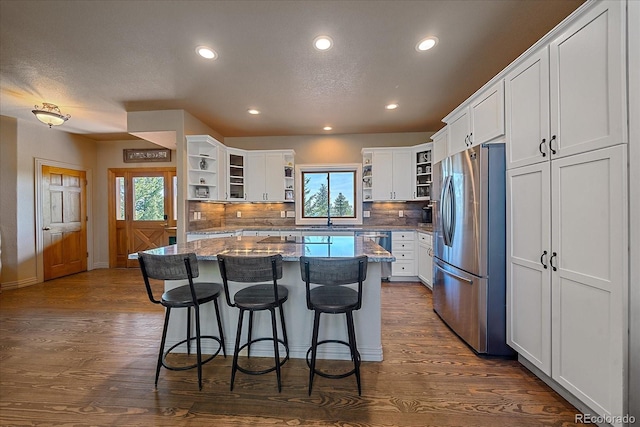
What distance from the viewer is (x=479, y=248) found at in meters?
2.22

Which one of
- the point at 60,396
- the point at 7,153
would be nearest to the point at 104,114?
the point at 7,153

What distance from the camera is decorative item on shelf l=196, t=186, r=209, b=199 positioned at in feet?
14.1

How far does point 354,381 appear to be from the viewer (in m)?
1.89

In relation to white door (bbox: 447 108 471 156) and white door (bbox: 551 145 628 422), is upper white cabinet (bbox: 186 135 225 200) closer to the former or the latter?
white door (bbox: 447 108 471 156)

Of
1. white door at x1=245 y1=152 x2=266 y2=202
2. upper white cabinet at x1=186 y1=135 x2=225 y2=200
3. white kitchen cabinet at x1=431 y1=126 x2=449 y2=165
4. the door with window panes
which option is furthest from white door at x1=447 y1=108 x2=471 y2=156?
the door with window panes

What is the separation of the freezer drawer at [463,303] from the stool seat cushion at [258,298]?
165cm

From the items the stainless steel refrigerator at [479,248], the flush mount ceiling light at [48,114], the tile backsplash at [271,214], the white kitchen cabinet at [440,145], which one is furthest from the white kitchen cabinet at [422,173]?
the flush mount ceiling light at [48,114]

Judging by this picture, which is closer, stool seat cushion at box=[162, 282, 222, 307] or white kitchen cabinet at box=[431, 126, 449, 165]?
stool seat cushion at box=[162, 282, 222, 307]

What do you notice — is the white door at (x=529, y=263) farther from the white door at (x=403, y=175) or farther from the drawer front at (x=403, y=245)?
the white door at (x=403, y=175)

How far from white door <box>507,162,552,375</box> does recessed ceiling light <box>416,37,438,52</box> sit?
1325 mm

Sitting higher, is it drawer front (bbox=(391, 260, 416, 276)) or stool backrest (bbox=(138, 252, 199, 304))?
stool backrest (bbox=(138, 252, 199, 304))

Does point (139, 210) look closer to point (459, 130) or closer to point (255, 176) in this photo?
point (255, 176)

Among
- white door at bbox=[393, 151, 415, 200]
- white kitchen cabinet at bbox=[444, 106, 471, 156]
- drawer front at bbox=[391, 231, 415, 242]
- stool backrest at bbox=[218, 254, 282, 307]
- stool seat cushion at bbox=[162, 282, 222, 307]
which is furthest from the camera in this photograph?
white door at bbox=[393, 151, 415, 200]

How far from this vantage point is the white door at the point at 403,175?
4.78 m
